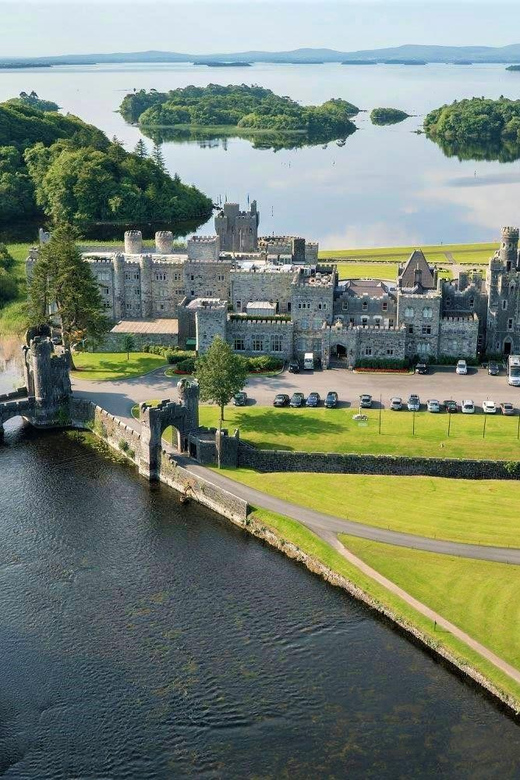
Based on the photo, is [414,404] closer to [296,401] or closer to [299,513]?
[296,401]

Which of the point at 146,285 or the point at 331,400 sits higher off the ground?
the point at 146,285

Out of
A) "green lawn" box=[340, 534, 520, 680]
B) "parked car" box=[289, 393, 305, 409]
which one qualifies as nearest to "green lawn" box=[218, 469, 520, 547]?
"green lawn" box=[340, 534, 520, 680]

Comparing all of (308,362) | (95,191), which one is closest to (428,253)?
(308,362)

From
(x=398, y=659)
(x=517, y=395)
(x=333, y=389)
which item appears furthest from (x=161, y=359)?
(x=398, y=659)

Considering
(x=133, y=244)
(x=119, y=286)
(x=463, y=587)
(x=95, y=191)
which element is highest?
(x=95, y=191)

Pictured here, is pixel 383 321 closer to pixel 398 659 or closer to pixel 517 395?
pixel 517 395

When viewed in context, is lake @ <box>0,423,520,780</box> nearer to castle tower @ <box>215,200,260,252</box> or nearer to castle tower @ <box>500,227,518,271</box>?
castle tower @ <box>500,227,518,271</box>
